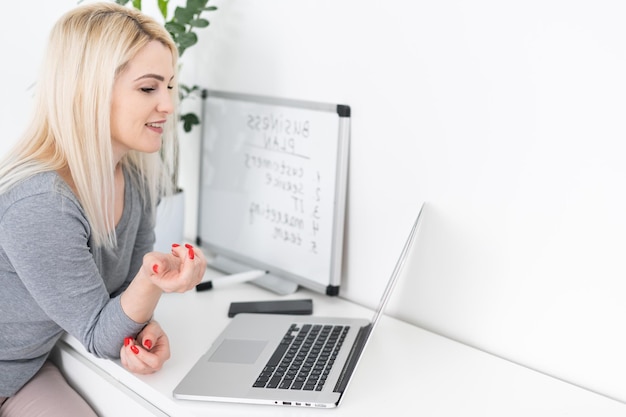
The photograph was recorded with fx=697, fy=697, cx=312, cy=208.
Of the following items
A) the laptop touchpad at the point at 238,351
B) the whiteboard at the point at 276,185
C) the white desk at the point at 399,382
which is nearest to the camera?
the white desk at the point at 399,382

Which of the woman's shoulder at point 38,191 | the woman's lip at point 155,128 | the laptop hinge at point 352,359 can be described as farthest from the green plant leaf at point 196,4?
the laptop hinge at point 352,359

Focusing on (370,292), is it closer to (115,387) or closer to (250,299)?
(250,299)

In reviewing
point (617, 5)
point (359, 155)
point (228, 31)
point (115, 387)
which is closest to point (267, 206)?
point (359, 155)

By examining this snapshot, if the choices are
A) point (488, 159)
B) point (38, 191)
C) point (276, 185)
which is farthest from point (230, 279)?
point (488, 159)

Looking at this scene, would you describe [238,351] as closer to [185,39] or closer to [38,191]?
[38,191]

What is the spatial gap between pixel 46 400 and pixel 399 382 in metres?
0.55

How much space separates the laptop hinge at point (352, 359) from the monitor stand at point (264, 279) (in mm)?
228

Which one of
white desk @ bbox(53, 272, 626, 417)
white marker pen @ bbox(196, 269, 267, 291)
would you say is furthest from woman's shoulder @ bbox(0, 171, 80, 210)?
white marker pen @ bbox(196, 269, 267, 291)

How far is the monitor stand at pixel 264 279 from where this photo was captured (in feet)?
4.32

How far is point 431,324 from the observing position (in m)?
1.16

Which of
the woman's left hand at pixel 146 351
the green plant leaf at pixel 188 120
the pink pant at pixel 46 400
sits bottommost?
the pink pant at pixel 46 400

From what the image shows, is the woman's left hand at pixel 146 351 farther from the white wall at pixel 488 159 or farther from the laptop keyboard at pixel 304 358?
the white wall at pixel 488 159

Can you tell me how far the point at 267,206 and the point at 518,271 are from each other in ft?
1.74

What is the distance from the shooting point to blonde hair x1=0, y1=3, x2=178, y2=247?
1.00 metres
